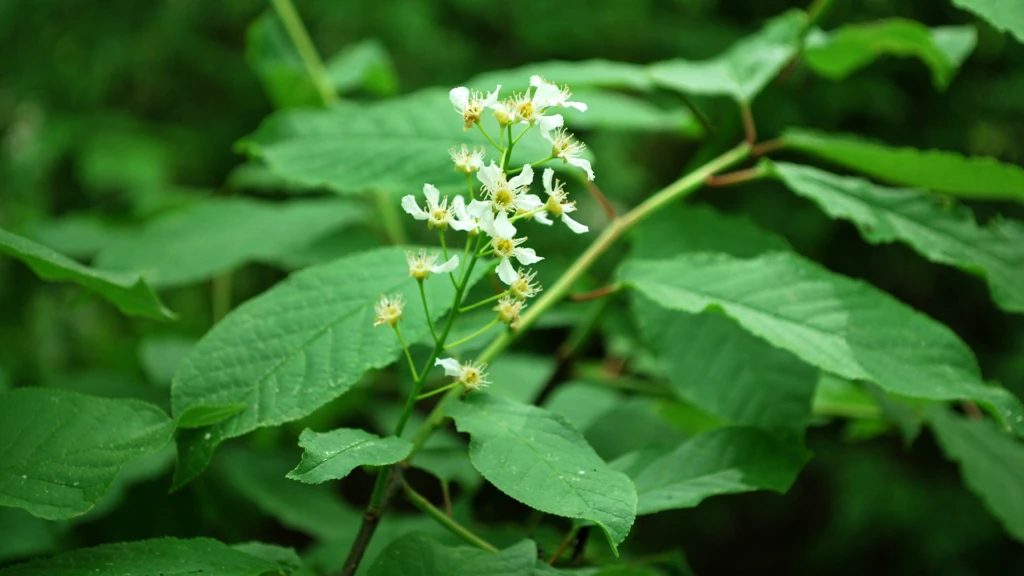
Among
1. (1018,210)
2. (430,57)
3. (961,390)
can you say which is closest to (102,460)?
(961,390)

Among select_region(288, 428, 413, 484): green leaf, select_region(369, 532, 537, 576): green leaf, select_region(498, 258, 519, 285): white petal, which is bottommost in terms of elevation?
select_region(369, 532, 537, 576): green leaf

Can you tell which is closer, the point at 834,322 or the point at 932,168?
the point at 834,322

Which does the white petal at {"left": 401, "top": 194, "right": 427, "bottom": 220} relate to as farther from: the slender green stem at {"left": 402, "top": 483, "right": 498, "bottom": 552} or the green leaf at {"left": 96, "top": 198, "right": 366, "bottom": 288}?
the green leaf at {"left": 96, "top": 198, "right": 366, "bottom": 288}

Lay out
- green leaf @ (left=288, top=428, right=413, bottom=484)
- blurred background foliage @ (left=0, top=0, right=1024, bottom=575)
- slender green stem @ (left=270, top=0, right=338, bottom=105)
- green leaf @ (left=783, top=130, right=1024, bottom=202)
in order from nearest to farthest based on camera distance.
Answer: green leaf @ (left=288, top=428, right=413, bottom=484) → green leaf @ (left=783, top=130, right=1024, bottom=202) → slender green stem @ (left=270, top=0, right=338, bottom=105) → blurred background foliage @ (left=0, top=0, right=1024, bottom=575)

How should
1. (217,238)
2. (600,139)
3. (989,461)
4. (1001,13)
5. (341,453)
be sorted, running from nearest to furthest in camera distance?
(341,453) → (1001,13) → (989,461) → (217,238) → (600,139)

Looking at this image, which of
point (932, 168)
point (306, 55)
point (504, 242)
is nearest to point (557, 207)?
point (504, 242)

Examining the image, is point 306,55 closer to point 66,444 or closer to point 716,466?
point 66,444

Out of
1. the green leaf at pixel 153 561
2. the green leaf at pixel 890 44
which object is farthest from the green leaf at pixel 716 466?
the green leaf at pixel 890 44

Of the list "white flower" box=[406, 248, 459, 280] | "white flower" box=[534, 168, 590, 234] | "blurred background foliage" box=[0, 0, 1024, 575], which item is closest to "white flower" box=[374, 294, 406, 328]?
"white flower" box=[406, 248, 459, 280]
